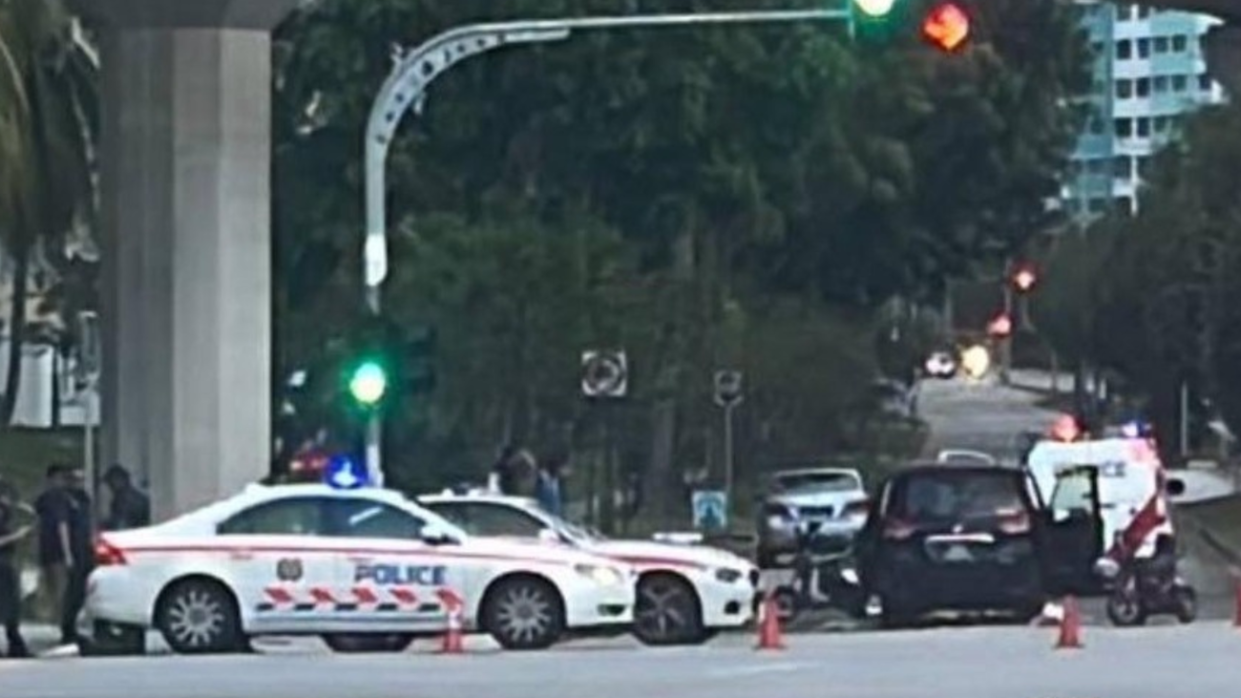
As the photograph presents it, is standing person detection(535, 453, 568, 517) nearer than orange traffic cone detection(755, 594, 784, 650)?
No

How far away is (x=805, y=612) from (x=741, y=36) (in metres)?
22.5

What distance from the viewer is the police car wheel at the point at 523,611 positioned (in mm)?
32344

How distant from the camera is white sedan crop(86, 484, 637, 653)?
31.9 m

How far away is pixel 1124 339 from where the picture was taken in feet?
325

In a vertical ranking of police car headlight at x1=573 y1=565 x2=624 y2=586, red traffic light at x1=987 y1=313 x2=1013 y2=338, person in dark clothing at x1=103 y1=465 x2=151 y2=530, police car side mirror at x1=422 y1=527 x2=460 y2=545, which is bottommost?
police car headlight at x1=573 y1=565 x2=624 y2=586

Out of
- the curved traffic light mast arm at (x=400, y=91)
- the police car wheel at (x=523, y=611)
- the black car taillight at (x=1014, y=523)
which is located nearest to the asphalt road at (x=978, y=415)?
the curved traffic light mast arm at (x=400, y=91)

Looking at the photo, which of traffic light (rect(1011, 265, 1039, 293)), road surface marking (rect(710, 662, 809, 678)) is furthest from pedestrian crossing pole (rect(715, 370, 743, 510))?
traffic light (rect(1011, 265, 1039, 293))

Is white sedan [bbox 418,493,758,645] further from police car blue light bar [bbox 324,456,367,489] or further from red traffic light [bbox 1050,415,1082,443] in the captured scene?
red traffic light [bbox 1050,415,1082,443]

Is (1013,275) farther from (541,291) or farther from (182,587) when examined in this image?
(182,587)

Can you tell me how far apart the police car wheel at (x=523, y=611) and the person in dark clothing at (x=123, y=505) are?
6574 millimetres

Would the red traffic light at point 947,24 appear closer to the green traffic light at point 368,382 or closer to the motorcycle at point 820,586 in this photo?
the motorcycle at point 820,586

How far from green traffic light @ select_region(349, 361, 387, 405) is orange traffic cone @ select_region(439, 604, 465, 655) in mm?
5266

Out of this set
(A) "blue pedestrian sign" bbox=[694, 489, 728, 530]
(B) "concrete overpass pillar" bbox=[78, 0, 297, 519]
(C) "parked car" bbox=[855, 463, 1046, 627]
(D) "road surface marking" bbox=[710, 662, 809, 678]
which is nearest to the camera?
(D) "road surface marking" bbox=[710, 662, 809, 678]

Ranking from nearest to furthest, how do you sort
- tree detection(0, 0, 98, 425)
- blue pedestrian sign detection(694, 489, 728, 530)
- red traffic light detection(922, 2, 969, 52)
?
red traffic light detection(922, 2, 969, 52) → blue pedestrian sign detection(694, 489, 728, 530) → tree detection(0, 0, 98, 425)
